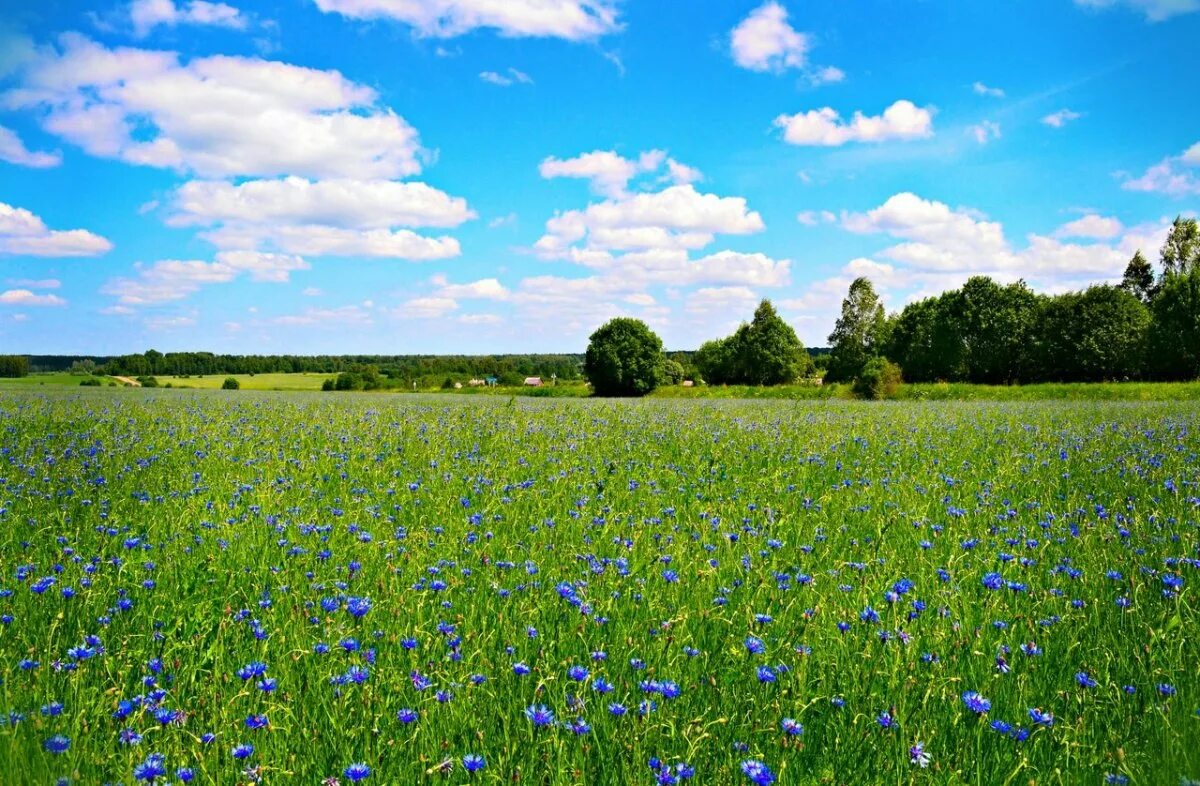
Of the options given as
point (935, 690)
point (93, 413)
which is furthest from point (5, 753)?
point (93, 413)

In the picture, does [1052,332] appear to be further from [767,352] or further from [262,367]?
[262,367]

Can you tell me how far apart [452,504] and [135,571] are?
95.6 inches

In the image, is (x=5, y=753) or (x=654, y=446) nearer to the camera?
(x=5, y=753)

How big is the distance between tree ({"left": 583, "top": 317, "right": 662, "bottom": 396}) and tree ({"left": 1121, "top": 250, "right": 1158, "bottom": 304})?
48.5 metres

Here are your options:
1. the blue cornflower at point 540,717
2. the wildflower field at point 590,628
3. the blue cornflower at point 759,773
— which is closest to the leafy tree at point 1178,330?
the wildflower field at point 590,628

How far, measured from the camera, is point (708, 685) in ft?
9.93

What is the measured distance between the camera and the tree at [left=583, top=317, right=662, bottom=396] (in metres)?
60.9

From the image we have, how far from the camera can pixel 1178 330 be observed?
4606cm

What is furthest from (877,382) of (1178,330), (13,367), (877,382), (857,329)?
(13,367)

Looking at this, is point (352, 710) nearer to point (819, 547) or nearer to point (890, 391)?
point (819, 547)

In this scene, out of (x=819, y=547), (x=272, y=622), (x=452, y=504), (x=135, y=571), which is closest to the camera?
(x=272, y=622)

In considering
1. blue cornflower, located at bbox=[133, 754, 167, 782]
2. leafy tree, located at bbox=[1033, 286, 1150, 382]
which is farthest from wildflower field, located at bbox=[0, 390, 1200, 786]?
leafy tree, located at bbox=[1033, 286, 1150, 382]

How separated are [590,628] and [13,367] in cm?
7180

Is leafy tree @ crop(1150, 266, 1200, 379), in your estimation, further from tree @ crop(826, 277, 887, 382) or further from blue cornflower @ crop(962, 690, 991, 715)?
blue cornflower @ crop(962, 690, 991, 715)
